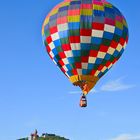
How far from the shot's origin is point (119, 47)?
43094 mm

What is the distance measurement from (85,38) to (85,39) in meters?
0.08

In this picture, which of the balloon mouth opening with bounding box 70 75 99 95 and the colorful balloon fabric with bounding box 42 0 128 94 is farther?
the colorful balloon fabric with bounding box 42 0 128 94

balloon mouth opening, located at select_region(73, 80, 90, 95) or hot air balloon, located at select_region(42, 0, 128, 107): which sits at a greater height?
hot air balloon, located at select_region(42, 0, 128, 107)

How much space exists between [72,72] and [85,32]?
3.45m

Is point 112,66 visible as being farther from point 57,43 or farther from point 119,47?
point 57,43

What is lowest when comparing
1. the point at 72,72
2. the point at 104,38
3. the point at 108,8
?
the point at 72,72

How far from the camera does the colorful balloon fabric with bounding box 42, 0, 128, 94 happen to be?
4116 centimetres

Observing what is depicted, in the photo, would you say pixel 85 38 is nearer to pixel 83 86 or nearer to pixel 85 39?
pixel 85 39

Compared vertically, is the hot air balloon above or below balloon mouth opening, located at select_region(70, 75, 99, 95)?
above

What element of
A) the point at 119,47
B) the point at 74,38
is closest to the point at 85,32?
the point at 74,38

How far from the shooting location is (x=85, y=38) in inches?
1618

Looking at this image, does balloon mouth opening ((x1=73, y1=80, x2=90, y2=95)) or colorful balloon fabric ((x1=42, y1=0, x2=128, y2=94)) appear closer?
balloon mouth opening ((x1=73, y1=80, x2=90, y2=95))

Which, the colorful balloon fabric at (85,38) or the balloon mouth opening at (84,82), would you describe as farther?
the colorful balloon fabric at (85,38)

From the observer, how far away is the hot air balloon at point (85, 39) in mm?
41125
